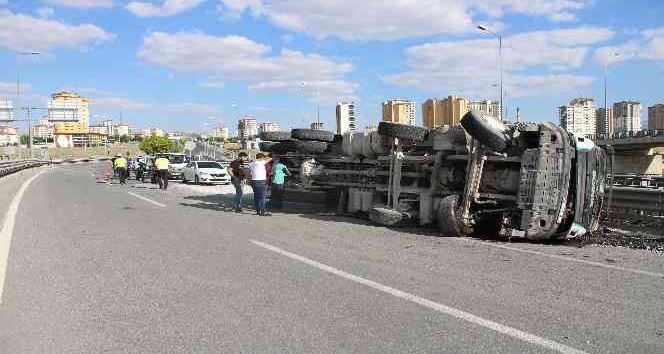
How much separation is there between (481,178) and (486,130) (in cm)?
97

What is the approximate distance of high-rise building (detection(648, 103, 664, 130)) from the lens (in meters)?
81.1

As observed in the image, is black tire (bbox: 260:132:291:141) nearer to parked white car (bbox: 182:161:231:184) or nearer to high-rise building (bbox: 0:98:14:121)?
parked white car (bbox: 182:161:231:184)

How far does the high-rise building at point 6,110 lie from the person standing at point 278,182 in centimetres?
4907

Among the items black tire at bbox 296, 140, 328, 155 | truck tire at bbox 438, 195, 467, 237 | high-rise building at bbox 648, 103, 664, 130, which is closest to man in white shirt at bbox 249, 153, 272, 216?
black tire at bbox 296, 140, 328, 155

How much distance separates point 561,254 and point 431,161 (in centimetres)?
356

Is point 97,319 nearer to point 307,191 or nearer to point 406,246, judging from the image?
point 406,246

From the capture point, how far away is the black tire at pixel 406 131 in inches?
462

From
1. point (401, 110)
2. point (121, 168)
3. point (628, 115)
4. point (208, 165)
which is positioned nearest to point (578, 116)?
point (628, 115)

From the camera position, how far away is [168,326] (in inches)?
194

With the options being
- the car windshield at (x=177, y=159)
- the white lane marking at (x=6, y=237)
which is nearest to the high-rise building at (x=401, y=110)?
the car windshield at (x=177, y=159)

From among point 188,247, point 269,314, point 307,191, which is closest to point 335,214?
point 307,191

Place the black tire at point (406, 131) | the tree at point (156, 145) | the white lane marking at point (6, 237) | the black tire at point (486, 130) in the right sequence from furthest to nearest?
the tree at point (156, 145) < the black tire at point (406, 131) < the black tire at point (486, 130) < the white lane marking at point (6, 237)

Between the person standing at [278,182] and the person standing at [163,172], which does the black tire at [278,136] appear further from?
the person standing at [163,172]

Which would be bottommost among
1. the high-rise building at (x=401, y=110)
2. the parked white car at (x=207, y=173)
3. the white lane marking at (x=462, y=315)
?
the white lane marking at (x=462, y=315)
